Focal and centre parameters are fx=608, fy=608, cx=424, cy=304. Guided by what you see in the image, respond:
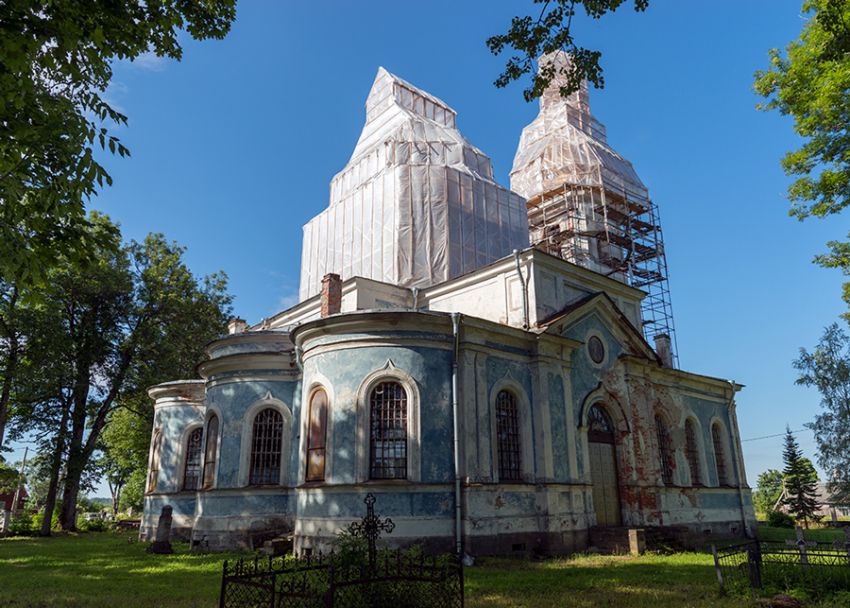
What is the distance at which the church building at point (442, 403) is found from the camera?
14.8 meters

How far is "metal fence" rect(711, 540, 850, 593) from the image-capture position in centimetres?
933

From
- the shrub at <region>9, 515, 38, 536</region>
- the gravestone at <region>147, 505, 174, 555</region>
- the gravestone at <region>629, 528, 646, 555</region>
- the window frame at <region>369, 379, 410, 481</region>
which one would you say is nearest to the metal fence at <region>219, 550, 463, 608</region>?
the window frame at <region>369, 379, 410, 481</region>

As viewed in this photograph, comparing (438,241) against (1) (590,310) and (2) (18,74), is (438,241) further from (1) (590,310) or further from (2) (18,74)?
(2) (18,74)

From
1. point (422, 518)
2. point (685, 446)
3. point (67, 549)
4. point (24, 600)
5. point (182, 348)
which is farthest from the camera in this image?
point (182, 348)

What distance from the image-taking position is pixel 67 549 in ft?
65.3

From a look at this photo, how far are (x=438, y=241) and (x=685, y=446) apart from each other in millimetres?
11955

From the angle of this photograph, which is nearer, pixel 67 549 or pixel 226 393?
pixel 226 393

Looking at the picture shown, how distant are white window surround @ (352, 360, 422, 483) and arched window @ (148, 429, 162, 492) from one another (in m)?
10.8

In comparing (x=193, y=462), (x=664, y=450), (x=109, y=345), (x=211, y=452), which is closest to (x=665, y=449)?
(x=664, y=450)

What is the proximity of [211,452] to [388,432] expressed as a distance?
21.6ft

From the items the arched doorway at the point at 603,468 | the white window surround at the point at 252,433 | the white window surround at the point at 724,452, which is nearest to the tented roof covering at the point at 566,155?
the white window surround at the point at 724,452

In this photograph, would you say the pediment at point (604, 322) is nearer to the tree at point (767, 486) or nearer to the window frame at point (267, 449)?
the window frame at point (267, 449)

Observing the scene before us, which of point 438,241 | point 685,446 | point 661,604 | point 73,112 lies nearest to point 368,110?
point 438,241

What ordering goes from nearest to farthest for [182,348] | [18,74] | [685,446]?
[18,74] < [685,446] < [182,348]
